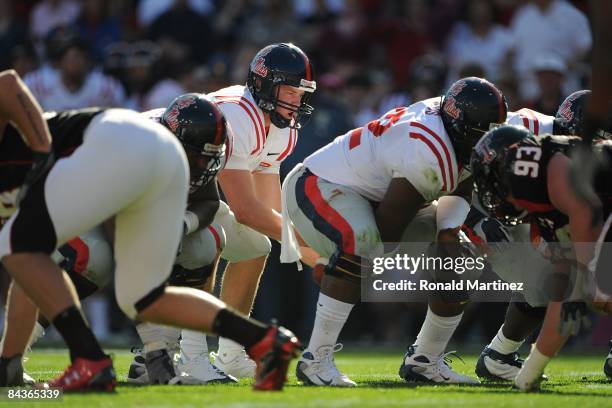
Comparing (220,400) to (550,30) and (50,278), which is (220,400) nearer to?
(50,278)

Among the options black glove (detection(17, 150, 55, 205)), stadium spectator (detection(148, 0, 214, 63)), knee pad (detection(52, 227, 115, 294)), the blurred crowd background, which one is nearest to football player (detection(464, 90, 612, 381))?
knee pad (detection(52, 227, 115, 294))

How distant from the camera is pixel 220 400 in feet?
16.1

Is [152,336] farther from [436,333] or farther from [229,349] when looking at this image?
[436,333]

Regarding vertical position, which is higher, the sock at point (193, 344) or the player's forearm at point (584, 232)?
the player's forearm at point (584, 232)

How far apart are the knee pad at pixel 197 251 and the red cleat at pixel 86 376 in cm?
126

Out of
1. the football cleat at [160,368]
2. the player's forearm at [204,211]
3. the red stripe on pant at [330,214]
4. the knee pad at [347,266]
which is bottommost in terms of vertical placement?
the football cleat at [160,368]

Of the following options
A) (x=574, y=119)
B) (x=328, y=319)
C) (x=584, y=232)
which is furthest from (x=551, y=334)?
(x=574, y=119)

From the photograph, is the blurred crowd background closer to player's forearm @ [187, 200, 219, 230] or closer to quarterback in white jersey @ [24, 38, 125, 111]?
quarterback in white jersey @ [24, 38, 125, 111]

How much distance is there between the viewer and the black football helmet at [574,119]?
683 cm

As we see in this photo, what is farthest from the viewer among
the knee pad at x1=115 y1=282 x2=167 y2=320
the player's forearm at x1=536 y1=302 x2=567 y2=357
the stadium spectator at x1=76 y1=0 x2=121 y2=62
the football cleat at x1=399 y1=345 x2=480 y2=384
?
the stadium spectator at x1=76 y1=0 x2=121 y2=62

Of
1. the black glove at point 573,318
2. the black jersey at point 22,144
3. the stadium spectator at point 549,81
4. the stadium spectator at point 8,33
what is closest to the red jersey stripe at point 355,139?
the black glove at point 573,318

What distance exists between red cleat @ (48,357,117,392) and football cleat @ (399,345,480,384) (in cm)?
207

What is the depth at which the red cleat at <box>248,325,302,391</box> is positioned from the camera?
4.95m

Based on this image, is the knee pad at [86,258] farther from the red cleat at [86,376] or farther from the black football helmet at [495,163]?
the black football helmet at [495,163]
